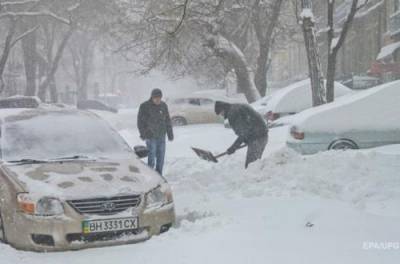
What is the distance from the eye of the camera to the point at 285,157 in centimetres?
909

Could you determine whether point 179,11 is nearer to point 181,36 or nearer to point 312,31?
point 181,36

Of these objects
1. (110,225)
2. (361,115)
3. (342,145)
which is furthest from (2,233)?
(361,115)

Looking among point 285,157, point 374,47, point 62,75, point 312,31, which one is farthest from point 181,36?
point 62,75

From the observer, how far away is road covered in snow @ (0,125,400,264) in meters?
5.30

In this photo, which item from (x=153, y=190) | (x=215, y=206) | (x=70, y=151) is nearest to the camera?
(x=153, y=190)

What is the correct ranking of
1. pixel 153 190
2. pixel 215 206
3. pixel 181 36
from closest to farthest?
1. pixel 153 190
2. pixel 215 206
3. pixel 181 36

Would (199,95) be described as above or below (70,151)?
below

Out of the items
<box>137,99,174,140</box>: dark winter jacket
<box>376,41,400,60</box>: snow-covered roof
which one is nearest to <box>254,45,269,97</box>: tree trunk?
<box>376,41,400,60</box>: snow-covered roof

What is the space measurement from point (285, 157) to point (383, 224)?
3.11 metres

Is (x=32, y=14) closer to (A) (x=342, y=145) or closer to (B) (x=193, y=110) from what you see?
(B) (x=193, y=110)

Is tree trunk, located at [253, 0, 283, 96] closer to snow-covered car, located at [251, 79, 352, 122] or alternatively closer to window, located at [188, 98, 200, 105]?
window, located at [188, 98, 200, 105]

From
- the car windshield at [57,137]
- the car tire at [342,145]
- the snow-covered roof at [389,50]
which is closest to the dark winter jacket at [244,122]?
the car tire at [342,145]

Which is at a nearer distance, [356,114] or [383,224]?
[383,224]

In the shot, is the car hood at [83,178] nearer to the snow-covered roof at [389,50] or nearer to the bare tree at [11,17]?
the bare tree at [11,17]
